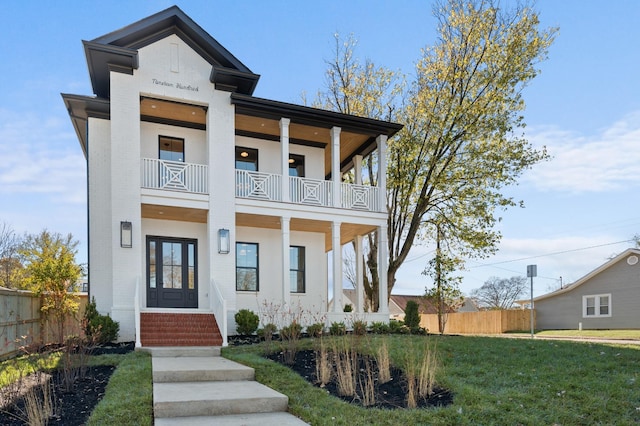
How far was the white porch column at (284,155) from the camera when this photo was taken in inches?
555

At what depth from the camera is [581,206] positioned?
18094mm

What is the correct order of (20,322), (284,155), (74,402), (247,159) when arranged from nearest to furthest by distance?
(74,402)
(20,322)
(284,155)
(247,159)

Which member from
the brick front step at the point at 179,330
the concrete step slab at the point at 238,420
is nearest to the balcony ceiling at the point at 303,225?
the brick front step at the point at 179,330

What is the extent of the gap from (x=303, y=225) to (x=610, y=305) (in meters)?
20.0

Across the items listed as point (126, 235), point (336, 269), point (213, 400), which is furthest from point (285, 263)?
point (213, 400)

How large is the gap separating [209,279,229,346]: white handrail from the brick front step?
18cm

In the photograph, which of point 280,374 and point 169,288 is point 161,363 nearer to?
point 280,374

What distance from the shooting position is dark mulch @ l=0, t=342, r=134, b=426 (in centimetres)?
532

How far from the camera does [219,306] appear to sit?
12.4 meters

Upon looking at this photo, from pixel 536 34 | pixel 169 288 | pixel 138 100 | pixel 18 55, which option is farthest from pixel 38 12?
pixel 536 34

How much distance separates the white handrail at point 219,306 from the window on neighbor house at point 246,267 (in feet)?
6.97

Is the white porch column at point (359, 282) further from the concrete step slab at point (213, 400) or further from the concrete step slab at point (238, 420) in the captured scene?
the concrete step slab at point (238, 420)

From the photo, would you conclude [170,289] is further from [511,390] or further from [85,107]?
[511,390]

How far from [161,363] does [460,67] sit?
587 inches
